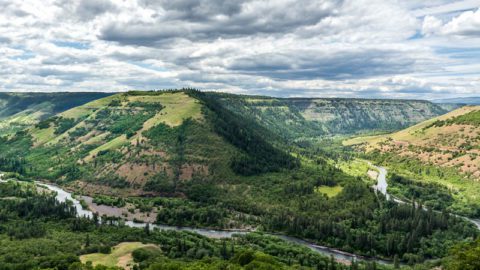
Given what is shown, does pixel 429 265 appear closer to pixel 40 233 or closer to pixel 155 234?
pixel 155 234

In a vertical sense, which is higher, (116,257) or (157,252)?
(157,252)

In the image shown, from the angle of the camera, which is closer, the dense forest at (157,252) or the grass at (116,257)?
the dense forest at (157,252)

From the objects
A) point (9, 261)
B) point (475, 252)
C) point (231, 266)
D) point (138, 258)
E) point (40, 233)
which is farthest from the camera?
point (40, 233)

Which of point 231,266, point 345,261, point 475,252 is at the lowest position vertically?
point 345,261

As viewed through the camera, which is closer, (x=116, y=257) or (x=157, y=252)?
(x=116, y=257)

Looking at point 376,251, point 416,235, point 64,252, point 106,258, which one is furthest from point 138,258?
point 416,235

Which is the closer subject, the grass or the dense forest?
the dense forest

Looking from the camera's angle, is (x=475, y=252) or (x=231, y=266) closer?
(x=475, y=252)

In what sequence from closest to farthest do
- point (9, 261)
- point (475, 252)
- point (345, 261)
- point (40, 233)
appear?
1. point (475, 252)
2. point (9, 261)
3. point (345, 261)
4. point (40, 233)
